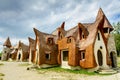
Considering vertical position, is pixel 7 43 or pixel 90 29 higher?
pixel 7 43

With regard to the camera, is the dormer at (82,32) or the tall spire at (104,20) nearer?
the dormer at (82,32)

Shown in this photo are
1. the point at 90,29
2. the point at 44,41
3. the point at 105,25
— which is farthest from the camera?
the point at 44,41

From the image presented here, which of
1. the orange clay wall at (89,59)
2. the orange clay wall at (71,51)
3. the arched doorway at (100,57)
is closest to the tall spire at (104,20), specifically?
the arched doorway at (100,57)

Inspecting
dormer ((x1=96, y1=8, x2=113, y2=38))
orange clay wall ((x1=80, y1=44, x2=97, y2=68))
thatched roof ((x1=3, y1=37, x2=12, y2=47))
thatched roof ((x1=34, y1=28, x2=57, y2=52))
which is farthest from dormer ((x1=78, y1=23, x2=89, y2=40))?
thatched roof ((x1=3, y1=37, x2=12, y2=47))

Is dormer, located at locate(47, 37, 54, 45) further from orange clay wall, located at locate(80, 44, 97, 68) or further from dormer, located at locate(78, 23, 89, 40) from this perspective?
orange clay wall, located at locate(80, 44, 97, 68)

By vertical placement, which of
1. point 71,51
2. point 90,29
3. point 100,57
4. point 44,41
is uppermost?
point 90,29

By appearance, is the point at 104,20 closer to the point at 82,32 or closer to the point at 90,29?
the point at 90,29

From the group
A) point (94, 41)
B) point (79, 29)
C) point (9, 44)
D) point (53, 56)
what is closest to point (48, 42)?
point (53, 56)

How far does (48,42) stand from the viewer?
32719 millimetres

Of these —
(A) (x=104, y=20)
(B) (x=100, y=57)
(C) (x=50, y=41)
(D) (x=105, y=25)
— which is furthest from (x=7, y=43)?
(B) (x=100, y=57)

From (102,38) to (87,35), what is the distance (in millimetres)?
2551

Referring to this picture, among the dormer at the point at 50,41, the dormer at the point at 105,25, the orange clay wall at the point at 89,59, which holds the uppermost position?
the dormer at the point at 105,25

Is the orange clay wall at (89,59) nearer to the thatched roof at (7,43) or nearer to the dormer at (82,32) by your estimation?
the dormer at (82,32)

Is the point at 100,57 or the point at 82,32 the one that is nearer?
the point at 100,57
